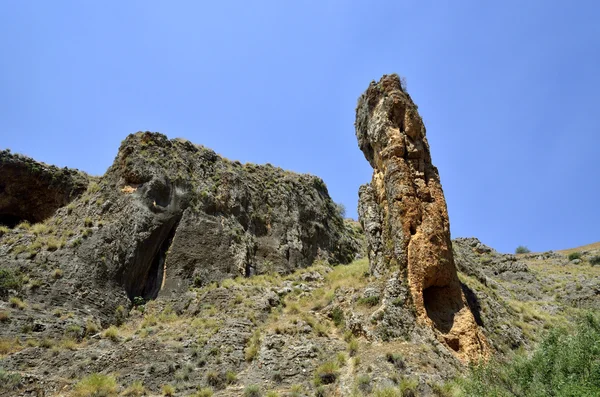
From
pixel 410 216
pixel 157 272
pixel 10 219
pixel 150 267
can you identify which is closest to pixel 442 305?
pixel 410 216

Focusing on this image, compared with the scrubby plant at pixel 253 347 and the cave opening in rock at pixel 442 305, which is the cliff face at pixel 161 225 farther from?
the cave opening in rock at pixel 442 305

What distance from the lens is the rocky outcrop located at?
106ft

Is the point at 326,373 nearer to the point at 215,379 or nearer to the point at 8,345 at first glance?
the point at 215,379

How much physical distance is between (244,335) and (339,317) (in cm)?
449

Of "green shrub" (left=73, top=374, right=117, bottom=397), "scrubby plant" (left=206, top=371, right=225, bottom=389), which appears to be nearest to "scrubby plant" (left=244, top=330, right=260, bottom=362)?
"scrubby plant" (left=206, top=371, right=225, bottom=389)

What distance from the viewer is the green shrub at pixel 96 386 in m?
15.4

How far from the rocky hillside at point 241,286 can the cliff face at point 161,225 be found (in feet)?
0.37

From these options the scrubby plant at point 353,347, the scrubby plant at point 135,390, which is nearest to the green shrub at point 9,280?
the scrubby plant at point 135,390

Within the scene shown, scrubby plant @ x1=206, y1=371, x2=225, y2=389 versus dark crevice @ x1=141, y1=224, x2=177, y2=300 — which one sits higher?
dark crevice @ x1=141, y1=224, x2=177, y2=300

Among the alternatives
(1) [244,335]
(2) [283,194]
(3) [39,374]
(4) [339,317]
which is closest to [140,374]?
(3) [39,374]

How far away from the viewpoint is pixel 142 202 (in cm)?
2736

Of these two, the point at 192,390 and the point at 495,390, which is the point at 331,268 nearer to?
the point at 192,390

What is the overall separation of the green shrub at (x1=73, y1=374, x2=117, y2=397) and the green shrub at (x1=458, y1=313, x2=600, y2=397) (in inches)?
473

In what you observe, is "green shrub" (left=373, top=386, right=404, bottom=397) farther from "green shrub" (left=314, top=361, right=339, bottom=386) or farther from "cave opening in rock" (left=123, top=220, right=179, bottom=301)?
"cave opening in rock" (left=123, top=220, right=179, bottom=301)
